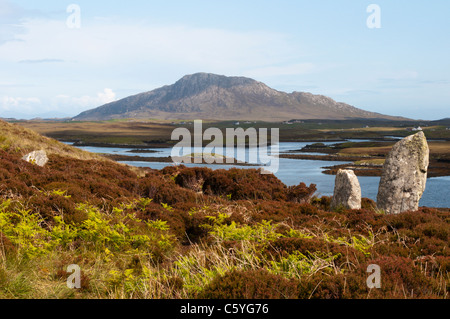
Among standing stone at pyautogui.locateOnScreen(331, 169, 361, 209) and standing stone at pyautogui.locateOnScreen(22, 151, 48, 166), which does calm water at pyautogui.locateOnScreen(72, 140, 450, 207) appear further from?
standing stone at pyautogui.locateOnScreen(22, 151, 48, 166)

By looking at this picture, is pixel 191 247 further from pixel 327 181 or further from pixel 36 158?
pixel 327 181

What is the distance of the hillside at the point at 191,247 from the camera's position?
5391 mm

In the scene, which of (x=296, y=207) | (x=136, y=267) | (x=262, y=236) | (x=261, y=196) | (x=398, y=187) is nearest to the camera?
(x=136, y=267)

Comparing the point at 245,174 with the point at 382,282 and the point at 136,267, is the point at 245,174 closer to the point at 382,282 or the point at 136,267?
the point at 136,267

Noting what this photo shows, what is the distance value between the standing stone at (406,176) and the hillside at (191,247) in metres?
1.00

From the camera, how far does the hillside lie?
5391 mm

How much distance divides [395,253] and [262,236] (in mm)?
2440

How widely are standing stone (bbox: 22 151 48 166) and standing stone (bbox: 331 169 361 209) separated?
11.1 m

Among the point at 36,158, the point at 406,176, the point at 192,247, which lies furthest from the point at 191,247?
the point at 36,158

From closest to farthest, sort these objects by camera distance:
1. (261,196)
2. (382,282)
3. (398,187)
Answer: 1. (382,282)
2. (398,187)
3. (261,196)

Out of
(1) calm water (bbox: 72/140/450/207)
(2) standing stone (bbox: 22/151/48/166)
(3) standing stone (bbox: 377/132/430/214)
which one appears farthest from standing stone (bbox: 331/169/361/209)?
(1) calm water (bbox: 72/140/450/207)
